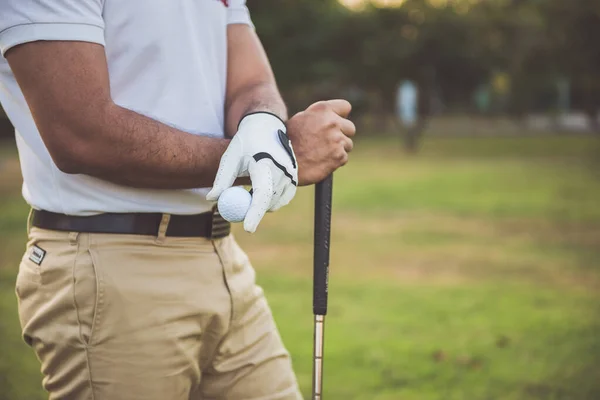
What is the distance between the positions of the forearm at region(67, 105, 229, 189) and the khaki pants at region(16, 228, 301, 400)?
188mm

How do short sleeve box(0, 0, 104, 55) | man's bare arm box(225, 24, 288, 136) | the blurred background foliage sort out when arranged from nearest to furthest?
short sleeve box(0, 0, 104, 55)
man's bare arm box(225, 24, 288, 136)
the blurred background foliage

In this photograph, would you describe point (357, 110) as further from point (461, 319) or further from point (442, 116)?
point (461, 319)

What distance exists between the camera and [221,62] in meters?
2.24

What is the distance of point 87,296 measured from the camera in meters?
1.94

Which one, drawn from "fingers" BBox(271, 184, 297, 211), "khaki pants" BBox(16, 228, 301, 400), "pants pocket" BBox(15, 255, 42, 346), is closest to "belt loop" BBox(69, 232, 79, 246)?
"khaki pants" BBox(16, 228, 301, 400)

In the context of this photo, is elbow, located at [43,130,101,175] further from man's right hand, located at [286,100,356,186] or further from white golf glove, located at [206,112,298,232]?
man's right hand, located at [286,100,356,186]

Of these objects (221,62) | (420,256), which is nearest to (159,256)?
(221,62)

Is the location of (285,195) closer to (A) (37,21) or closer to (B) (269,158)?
(B) (269,158)

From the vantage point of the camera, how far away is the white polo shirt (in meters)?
1.94

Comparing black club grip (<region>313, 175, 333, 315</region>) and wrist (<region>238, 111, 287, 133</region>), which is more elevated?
wrist (<region>238, 111, 287, 133</region>)

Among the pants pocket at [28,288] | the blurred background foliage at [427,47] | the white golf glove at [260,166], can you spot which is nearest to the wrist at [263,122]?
the white golf glove at [260,166]

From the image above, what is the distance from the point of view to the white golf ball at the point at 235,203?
5.85ft

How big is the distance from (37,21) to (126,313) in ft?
2.31

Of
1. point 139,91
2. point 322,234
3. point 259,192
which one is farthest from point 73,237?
point 322,234
